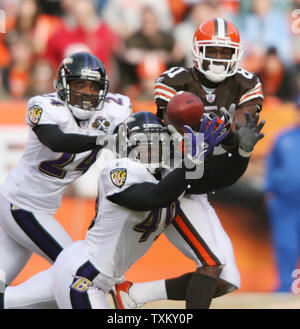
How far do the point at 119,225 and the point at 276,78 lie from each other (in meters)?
4.09

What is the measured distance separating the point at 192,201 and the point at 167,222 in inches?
15.2

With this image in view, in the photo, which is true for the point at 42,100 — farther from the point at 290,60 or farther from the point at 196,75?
the point at 290,60

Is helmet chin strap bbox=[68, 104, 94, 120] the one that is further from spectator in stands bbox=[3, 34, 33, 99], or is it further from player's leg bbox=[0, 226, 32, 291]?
spectator in stands bbox=[3, 34, 33, 99]

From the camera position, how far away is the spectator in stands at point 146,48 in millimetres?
7457

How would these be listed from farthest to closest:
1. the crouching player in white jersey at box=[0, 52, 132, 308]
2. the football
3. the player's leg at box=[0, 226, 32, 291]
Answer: the player's leg at box=[0, 226, 32, 291], the crouching player in white jersey at box=[0, 52, 132, 308], the football

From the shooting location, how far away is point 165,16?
25.7ft

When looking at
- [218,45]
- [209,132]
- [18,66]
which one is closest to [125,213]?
[209,132]

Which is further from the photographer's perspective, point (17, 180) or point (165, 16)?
point (165, 16)

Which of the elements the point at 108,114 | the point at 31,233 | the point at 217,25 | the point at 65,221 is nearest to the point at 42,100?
the point at 108,114

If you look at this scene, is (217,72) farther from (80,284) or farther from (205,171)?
(80,284)

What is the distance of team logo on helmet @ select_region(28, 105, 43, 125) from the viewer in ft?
14.0

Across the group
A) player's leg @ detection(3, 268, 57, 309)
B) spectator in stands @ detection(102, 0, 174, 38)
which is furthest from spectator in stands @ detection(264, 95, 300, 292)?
player's leg @ detection(3, 268, 57, 309)

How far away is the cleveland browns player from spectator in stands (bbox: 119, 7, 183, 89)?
308 cm
